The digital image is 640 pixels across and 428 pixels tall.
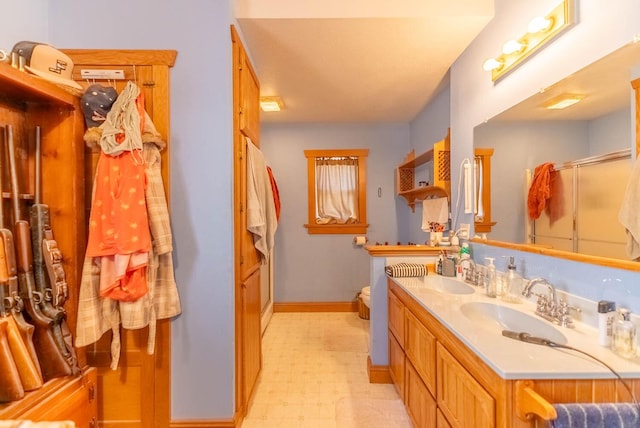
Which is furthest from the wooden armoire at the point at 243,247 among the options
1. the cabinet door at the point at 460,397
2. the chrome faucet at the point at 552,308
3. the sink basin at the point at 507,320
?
the chrome faucet at the point at 552,308

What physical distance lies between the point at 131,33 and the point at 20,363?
1646 millimetres

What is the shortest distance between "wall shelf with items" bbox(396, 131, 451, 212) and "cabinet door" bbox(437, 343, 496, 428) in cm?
151

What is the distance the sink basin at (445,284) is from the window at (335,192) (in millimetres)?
1815

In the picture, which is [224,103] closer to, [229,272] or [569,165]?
[229,272]

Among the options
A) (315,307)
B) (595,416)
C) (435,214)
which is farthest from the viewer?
(315,307)

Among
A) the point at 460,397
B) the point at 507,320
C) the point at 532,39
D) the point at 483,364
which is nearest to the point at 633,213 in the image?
the point at 507,320

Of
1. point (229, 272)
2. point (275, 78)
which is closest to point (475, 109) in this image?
point (275, 78)

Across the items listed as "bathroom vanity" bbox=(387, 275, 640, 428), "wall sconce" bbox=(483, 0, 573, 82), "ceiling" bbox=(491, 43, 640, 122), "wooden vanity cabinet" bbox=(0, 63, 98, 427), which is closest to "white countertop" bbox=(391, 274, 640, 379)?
"bathroom vanity" bbox=(387, 275, 640, 428)

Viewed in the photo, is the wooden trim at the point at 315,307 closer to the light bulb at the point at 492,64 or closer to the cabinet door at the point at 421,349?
the cabinet door at the point at 421,349

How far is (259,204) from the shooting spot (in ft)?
6.21

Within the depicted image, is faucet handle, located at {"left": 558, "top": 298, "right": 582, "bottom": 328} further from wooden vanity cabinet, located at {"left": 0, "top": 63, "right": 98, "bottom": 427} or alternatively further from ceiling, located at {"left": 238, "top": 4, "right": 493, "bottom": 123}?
wooden vanity cabinet, located at {"left": 0, "top": 63, "right": 98, "bottom": 427}

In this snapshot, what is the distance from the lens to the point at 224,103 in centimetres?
161

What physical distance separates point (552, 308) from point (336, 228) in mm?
2642

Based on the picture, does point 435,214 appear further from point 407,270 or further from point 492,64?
point 492,64
